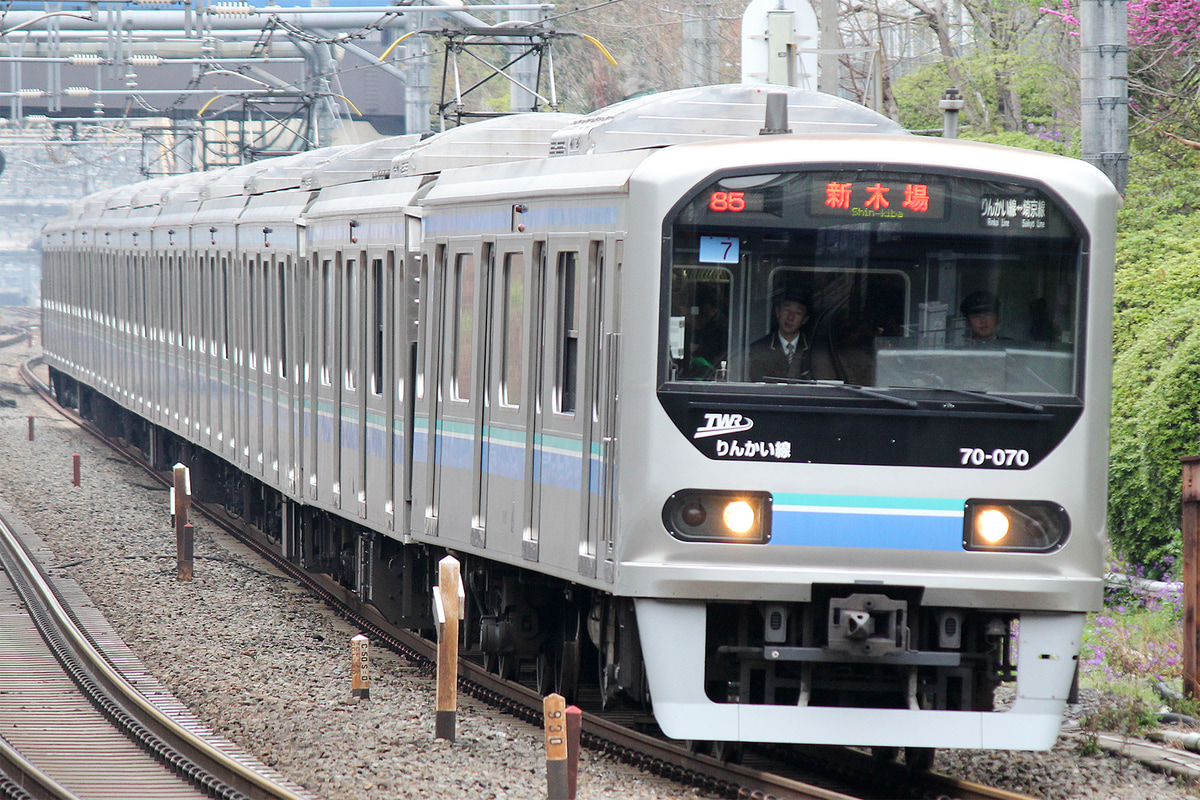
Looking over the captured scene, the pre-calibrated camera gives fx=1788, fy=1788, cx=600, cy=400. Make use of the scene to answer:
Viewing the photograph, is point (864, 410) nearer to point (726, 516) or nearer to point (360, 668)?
point (726, 516)

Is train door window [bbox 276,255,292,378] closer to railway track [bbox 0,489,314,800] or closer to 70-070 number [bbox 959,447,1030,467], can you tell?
railway track [bbox 0,489,314,800]

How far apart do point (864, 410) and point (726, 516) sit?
2.29ft

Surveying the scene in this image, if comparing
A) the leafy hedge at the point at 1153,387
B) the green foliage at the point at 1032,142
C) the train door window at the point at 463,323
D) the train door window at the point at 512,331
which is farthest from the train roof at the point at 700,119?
the green foliage at the point at 1032,142

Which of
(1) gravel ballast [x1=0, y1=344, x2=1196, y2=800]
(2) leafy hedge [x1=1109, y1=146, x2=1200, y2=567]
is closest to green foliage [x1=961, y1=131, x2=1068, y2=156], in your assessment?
(2) leafy hedge [x1=1109, y1=146, x2=1200, y2=567]

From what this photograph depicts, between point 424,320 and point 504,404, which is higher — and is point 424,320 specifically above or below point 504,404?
above

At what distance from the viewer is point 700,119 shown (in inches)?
344

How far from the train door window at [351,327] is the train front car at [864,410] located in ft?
16.3

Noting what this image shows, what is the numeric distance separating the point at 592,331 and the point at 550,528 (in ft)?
3.46

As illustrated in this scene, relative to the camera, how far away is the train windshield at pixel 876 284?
7215 millimetres

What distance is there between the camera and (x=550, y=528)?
8328 millimetres

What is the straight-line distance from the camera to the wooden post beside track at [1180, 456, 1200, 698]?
8.84 meters

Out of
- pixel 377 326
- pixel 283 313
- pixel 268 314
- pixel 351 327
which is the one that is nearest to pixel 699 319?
pixel 377 326

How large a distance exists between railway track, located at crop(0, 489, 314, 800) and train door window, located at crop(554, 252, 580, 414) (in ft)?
7.01

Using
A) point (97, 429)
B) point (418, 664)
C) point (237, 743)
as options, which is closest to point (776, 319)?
point (237, 743)
